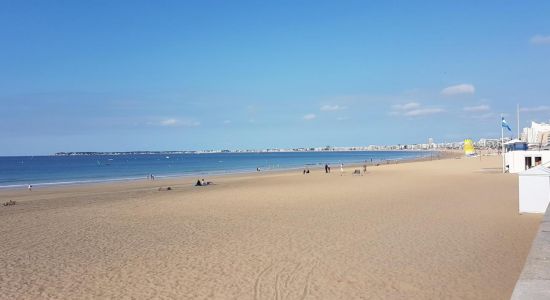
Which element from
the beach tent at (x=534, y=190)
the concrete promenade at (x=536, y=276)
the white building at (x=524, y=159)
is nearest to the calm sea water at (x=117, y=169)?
the white building at (x=524, y=159)

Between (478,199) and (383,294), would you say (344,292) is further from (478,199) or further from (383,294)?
(478,199)

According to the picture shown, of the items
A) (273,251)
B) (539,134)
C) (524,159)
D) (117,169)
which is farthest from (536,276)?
(117,169)

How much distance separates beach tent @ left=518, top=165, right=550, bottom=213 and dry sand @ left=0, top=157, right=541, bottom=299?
1.54ft

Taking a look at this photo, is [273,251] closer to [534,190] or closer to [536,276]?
[536,276]

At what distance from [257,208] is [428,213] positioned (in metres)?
5.89

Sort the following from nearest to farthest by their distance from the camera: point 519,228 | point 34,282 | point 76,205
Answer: point 34,282 < point 519,228 < point 76,205

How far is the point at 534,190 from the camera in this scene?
40.5 feet

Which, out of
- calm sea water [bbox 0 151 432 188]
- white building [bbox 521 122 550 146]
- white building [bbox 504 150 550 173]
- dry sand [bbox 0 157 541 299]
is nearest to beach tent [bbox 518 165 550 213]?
dry sand [bbox 0 157 541 299]

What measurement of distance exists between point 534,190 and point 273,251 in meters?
7.76

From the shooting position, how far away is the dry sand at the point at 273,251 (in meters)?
6.88

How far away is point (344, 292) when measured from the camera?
660cm

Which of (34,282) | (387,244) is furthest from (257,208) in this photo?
(34,282)

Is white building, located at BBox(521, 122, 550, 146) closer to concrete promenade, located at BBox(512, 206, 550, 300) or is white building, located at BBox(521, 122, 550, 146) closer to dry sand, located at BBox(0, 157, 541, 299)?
dry sand, located at BBox(0, 157, 541, 299)

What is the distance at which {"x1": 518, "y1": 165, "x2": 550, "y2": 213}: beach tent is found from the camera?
1196cm
